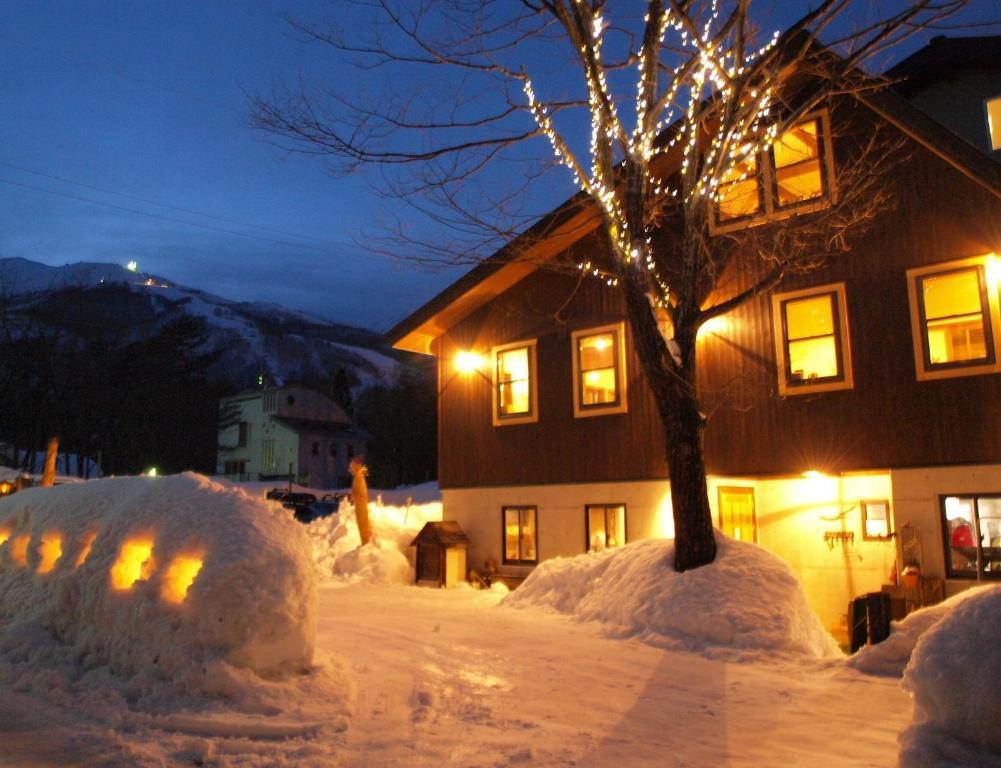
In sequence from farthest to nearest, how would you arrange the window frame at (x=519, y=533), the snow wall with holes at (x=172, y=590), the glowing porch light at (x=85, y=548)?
the window frame at (x=519, y=533)
the glowing porch light at (x=85, y=548)
the snow wall with holes at (x=172, y=590)

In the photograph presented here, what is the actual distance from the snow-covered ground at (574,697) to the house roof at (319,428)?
2055 inches

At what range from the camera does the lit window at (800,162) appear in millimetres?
13789

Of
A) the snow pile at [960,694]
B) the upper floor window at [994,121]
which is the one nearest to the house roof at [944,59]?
the upper floor window at [994,121]

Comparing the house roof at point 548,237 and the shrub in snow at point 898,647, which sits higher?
the house roof at point 548,237

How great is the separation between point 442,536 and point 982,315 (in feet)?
34.6

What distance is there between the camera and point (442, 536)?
56.0 ft

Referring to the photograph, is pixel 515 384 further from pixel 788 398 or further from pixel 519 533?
pixel 788 398

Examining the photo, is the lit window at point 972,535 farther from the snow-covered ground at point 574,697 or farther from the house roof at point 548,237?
the house roof at point 548,237

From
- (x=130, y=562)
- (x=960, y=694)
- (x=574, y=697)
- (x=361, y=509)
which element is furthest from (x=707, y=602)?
(x=361, y=509)

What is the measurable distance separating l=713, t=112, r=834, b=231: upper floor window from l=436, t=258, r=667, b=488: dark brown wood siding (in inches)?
109

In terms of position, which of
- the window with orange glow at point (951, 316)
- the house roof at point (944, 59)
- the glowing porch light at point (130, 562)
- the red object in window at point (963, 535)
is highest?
the house roof at point (944, 59)

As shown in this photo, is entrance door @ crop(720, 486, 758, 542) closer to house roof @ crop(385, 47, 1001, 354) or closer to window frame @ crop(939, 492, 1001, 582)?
window frame @ crop(939, 492, 1001, 582)

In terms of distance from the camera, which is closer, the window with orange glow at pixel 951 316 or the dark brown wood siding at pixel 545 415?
the window with orange glow at pixel 951 316

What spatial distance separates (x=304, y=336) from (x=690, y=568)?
187896 millimetres
